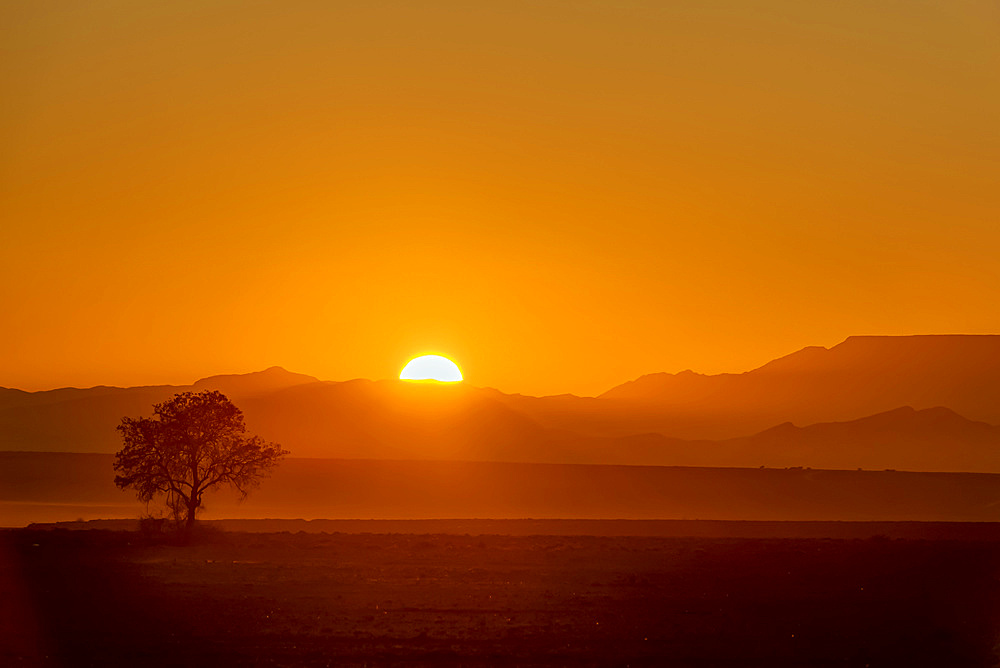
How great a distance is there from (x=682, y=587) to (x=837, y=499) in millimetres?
111832

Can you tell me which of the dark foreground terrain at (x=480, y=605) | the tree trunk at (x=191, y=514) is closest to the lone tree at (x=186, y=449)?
the tree trunk at (x=191, y=514)

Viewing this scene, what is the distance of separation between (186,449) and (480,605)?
2595 centimetres

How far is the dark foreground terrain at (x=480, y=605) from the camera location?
23.5 meters

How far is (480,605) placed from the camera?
99.4 feet

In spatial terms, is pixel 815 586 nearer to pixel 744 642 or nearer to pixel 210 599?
pixel 744 642

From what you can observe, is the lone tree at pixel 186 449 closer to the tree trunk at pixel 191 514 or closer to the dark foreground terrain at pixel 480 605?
the tree trunk at pixel 191 514

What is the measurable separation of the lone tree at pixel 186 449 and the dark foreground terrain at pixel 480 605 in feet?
9.65

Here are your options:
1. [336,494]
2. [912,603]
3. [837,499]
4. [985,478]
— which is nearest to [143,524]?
[912,603]

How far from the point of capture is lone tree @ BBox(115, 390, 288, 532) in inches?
2045

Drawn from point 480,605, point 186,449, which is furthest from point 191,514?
point 480,605

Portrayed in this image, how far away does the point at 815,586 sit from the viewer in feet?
119

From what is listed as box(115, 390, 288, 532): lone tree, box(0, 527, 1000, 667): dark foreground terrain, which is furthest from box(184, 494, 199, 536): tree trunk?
box(0, 527, 1000, 667): dark foreground terrain

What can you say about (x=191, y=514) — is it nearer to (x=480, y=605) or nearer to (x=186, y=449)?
(x=186, y=449)

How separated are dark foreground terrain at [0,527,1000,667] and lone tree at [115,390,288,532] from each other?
9.65 feet
